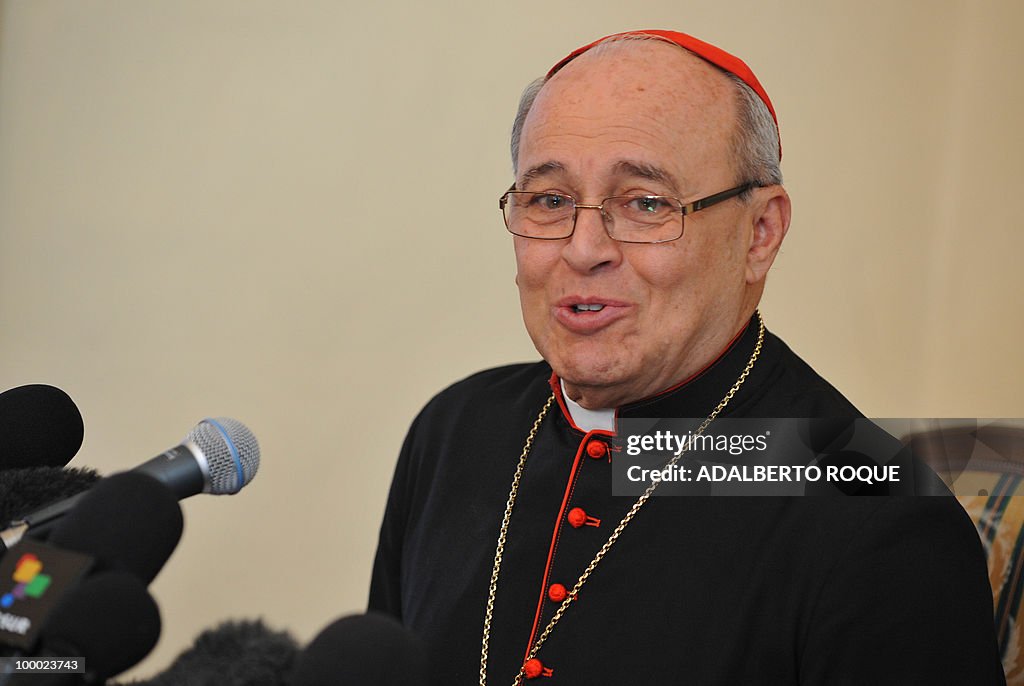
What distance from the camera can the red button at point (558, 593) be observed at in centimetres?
179

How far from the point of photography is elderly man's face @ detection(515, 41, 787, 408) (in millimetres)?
1747

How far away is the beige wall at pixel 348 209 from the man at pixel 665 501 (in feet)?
4.50

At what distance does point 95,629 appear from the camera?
82 cm

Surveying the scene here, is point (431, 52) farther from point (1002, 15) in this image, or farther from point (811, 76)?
point (1002, 15)

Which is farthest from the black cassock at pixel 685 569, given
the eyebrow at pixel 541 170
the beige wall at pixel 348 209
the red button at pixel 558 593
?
the beige wall at pixel 348 209

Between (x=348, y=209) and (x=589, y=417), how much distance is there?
5.19 ft

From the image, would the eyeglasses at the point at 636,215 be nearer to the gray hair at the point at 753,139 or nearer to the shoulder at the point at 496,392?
the gray hair at the point at 753,139

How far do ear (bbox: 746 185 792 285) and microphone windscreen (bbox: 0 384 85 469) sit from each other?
3.76 ft

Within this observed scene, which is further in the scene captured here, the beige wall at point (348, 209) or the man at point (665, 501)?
the beige wall at point (348, 209)

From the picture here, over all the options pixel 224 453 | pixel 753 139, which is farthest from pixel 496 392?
pixel 224 453

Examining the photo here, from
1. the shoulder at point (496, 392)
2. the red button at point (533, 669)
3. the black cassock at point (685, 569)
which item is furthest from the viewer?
the shoulder at point (496, 392)

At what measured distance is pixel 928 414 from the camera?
339 centimetres

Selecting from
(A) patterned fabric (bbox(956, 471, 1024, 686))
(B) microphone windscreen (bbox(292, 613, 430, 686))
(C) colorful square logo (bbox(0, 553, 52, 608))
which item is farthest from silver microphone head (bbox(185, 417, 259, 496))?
(A) patterned fabric (bbox(956, 471, 1024, 686))

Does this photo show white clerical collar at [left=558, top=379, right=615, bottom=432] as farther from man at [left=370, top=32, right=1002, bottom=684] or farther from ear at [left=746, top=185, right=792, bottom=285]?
ear at [left=746, top=185, right=792, bottom=285]
